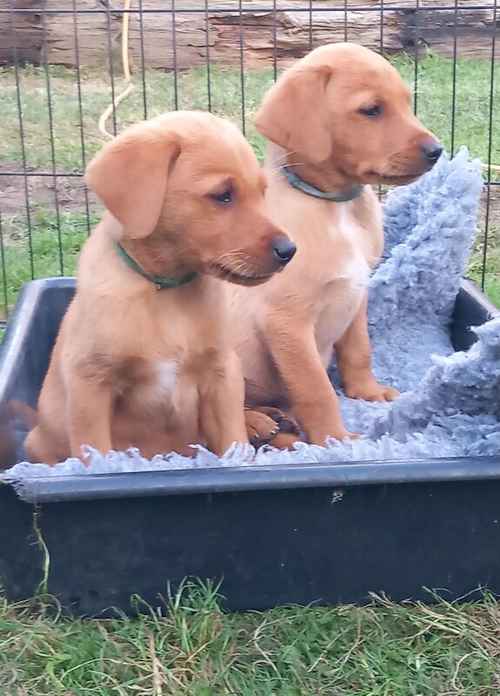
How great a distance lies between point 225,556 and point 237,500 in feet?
0.44

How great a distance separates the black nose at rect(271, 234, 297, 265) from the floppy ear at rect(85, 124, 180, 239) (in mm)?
226

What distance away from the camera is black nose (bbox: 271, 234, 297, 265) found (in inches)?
78.7

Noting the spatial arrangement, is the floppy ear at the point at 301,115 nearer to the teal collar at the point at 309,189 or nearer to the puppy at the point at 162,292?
the teal collar at the point at 309,189

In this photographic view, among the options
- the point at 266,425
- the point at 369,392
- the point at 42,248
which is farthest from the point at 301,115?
the point at 42,248

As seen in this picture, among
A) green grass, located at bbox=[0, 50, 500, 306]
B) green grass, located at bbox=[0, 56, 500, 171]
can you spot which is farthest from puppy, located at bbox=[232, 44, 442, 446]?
green grass, located at bbox=[0, 56, 500, 171]

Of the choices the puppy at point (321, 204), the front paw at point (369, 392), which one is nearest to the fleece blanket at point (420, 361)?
the front paw at point (369, 392)

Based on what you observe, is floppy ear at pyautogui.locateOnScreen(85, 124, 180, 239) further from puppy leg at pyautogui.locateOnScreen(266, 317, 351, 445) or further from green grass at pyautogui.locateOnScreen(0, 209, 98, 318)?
green grass at pyautogui.locateOnScreen(0, 209, 98, 318)

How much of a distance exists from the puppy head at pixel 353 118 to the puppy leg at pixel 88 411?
0.71 meters

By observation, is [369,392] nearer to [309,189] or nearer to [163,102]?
[309,189]

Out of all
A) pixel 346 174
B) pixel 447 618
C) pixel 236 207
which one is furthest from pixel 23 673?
pixel 346 174

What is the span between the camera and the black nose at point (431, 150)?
7.84ft

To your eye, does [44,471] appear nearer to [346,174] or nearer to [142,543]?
[142,543]

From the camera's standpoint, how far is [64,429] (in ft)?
7.89

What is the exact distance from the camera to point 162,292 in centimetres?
219
